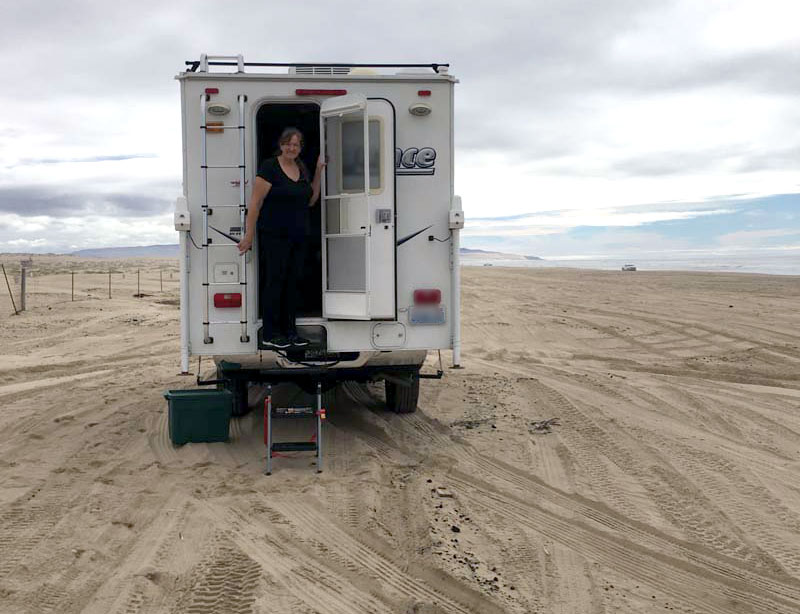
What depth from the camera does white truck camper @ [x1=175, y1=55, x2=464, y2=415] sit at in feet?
19.3

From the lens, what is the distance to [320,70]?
620 centimetres

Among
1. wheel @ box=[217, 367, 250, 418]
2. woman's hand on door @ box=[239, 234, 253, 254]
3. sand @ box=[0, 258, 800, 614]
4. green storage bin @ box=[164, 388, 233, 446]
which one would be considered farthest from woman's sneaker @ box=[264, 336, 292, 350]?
wheel @ box=[217, 367, 250, 418]

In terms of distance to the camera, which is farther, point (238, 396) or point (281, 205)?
point (238, 396)

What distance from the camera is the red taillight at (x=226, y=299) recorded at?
5.98m

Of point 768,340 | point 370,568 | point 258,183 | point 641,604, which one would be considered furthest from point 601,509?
point 768,340

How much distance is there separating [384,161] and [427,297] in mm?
1307

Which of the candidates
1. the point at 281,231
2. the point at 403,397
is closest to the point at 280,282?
the point at 281,231

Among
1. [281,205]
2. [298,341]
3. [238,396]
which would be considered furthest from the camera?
[238,396]

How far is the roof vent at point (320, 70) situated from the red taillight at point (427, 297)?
2.14 meters

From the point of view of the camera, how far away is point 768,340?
12.7m

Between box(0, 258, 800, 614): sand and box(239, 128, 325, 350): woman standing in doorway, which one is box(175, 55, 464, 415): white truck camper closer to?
box(239, 128, 325, 350): woman standing in doorway

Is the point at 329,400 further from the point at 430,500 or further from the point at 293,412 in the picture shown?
the point at 430,500

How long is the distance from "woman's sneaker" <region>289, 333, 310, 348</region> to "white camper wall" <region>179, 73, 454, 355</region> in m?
0.20

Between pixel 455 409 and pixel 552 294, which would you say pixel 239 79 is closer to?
pixel 455 409
